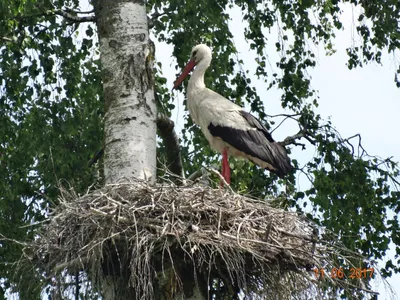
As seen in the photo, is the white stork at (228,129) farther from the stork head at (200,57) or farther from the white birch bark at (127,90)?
the white birch bark at (127,90)

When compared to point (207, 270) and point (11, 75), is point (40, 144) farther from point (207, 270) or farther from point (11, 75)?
point (207, 270)

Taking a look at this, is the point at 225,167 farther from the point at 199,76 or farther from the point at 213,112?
the point at 199,76

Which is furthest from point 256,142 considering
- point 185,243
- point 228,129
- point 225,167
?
point 185,243

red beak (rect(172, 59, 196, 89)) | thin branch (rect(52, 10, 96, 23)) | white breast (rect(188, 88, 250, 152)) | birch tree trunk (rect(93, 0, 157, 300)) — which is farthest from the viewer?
red beak (rect(172, 59, 196, 89))

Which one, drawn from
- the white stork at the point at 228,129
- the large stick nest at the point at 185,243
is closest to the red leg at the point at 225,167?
the white stork at the point at 228,129

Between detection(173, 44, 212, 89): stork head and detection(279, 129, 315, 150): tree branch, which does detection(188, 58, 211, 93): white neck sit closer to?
detection(173, 44, 212, 89): stork head

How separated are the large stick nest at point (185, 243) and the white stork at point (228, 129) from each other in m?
1.77

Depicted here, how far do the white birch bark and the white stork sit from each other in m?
1.55

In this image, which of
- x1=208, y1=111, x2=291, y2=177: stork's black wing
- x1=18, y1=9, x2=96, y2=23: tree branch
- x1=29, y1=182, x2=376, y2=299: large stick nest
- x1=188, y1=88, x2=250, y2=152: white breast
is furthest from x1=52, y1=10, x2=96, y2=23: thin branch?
x1=29, y1=182, x2=376, y2=299: large stick nest

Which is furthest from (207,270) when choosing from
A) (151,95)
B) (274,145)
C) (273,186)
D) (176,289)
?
(273,186)

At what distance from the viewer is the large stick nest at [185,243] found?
18.5ft

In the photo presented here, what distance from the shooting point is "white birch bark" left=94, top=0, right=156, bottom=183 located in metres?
A: 6.37

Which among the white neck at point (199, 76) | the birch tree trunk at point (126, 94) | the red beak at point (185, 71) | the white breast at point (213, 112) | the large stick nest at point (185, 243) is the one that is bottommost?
the large stick nest at point (185, 243)

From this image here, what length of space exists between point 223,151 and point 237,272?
112 inches
